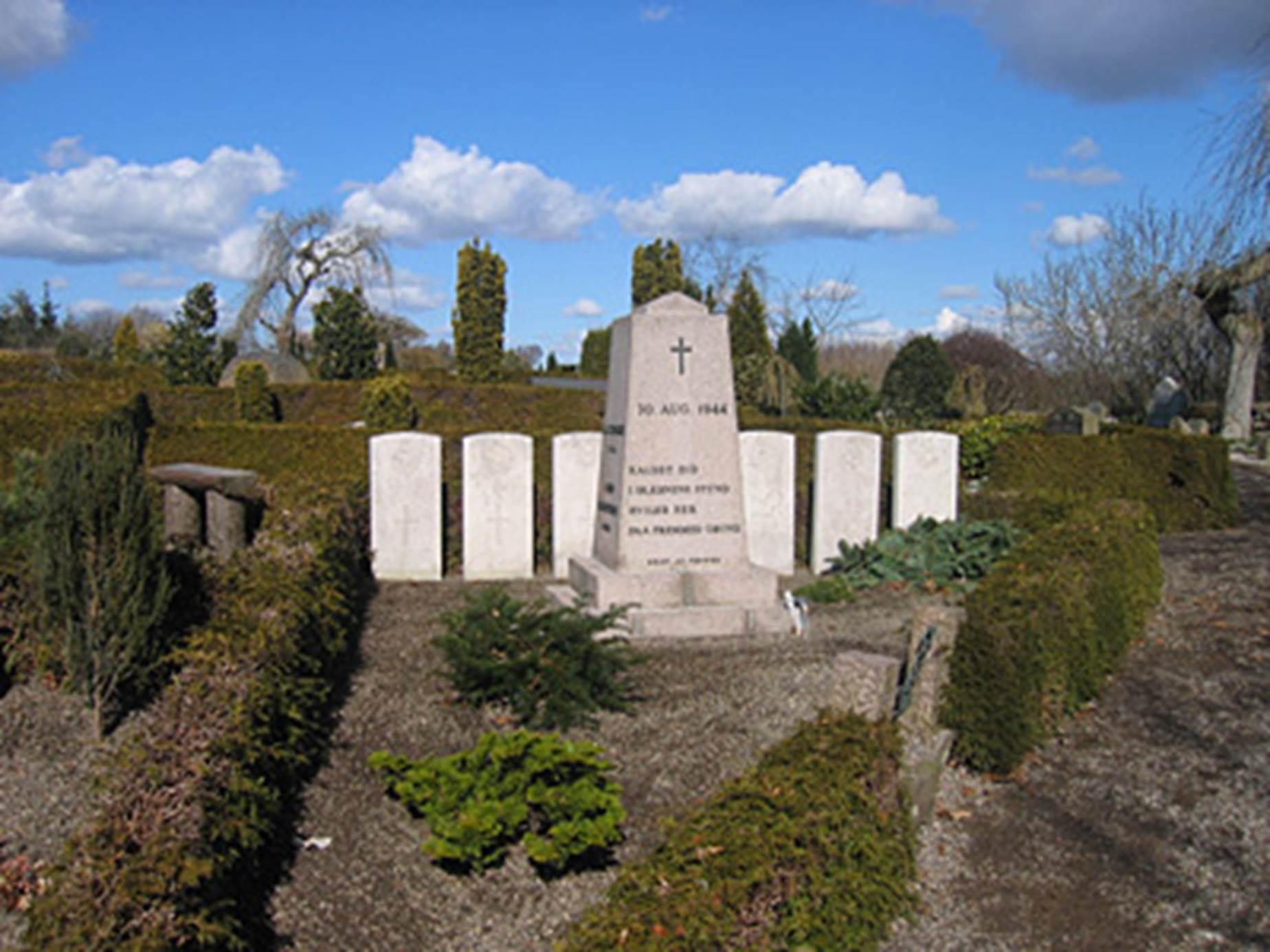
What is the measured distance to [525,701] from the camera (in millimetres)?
5492

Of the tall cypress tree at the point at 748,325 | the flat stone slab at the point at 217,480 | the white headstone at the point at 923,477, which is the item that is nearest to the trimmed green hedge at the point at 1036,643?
the white headstone at the point at 923,477

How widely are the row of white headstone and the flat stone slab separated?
2.57 m

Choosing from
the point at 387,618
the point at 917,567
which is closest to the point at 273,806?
the point at 387,618

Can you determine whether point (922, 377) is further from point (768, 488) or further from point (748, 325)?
point (768, 488)

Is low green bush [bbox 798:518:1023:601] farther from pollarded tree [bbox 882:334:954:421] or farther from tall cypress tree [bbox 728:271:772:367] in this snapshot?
tall cypress tree [bbox 728:271:772:367]

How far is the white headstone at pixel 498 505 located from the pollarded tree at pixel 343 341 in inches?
717

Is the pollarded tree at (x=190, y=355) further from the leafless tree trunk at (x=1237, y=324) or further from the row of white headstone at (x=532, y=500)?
the leafless tree trunk at (x=1237, y=324)

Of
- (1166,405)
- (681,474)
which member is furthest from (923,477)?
(1166,405)

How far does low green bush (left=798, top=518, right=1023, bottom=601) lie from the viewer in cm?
952

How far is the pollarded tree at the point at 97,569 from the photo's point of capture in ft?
15.6

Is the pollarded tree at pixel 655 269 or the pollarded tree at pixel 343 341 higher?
the pollarded tree at pixel 655 269

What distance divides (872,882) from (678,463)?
4.78 m

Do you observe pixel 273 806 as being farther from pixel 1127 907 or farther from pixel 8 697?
pixel 1127 907

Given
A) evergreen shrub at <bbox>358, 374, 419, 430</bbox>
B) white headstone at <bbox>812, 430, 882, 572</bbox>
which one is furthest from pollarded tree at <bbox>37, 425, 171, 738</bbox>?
evergreen shrub at <bbox>358, 374, 419, 430</bbox>
